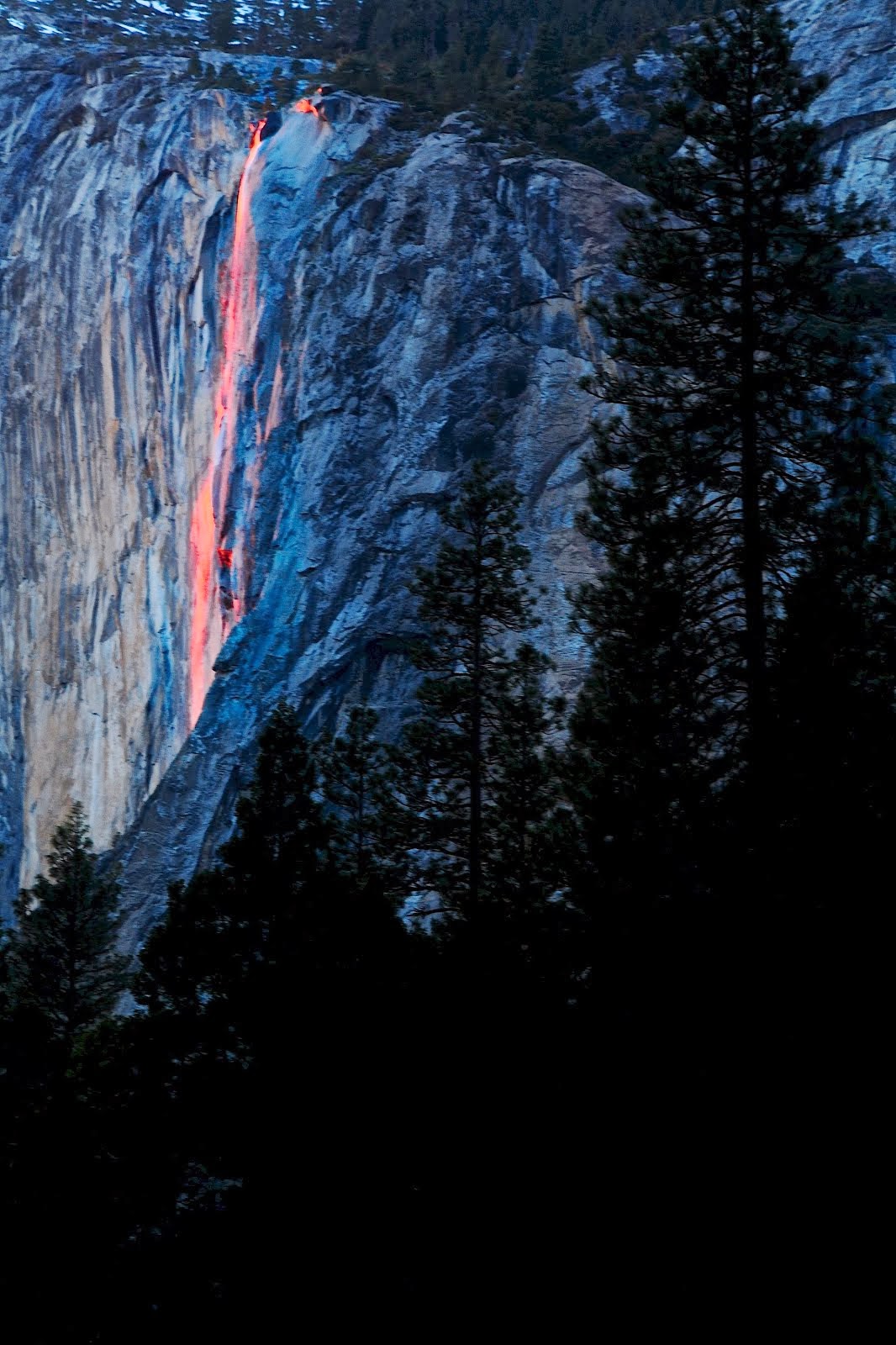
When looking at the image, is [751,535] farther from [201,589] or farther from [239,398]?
[201,589]

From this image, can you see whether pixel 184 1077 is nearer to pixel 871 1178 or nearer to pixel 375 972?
pixel 375 972

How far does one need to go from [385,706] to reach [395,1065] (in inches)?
804

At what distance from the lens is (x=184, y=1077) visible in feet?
47.1

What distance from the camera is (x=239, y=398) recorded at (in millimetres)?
40969

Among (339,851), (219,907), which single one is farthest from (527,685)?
(219,907)

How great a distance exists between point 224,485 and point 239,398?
258 centimetres

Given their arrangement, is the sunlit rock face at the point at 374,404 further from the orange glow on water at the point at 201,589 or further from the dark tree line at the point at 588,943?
the dark tree line at the point at 588,943

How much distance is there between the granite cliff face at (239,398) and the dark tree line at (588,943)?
13.6 m

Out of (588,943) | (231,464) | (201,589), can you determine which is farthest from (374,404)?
(588,943)

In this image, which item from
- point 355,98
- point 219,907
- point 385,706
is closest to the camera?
point 219,907

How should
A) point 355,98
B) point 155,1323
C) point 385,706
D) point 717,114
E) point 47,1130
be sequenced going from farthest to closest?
point 355,98, point 385,706, point 717,114, point 47,1130, point 155,1323

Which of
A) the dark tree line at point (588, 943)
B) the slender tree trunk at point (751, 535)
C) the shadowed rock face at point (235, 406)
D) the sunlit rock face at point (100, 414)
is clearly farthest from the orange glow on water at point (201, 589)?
the slender tree trunk at point (751, 535)

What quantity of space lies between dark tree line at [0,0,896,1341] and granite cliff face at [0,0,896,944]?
44.7 feet

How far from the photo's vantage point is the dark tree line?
11.2m
